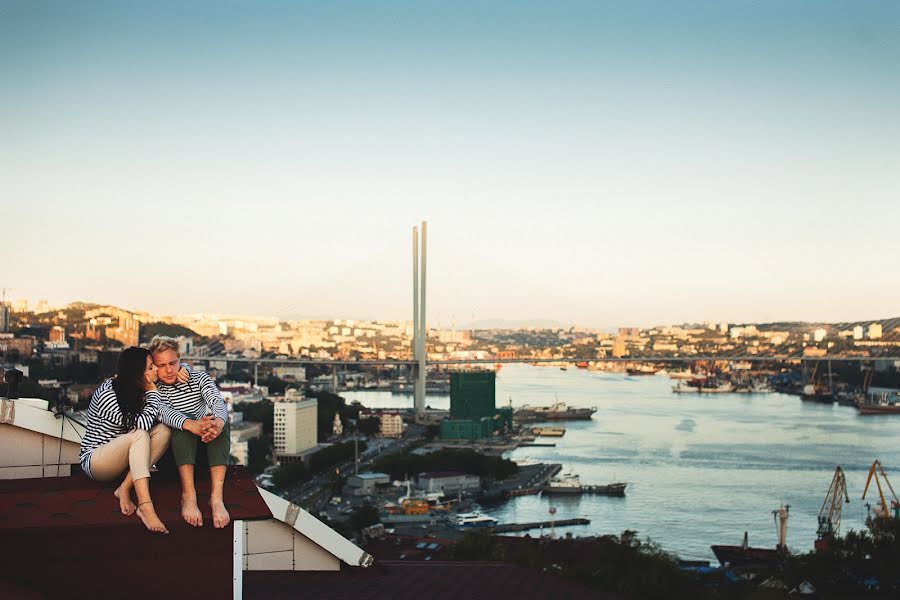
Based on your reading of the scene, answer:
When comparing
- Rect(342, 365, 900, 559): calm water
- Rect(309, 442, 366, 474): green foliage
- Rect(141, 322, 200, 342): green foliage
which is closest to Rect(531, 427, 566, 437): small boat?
Rect(342, 365, 900, 559): calm water

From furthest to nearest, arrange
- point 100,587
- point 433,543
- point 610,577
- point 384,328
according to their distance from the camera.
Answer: point 384,328 < point 433,543 < point 610,577 < point 100,587

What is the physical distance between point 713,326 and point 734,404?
→ 55.8 feet

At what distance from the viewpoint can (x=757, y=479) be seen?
1089cm

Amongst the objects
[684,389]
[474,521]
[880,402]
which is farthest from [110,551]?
[684,389]

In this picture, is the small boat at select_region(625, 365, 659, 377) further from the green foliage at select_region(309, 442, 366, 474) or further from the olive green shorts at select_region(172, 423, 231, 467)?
the olive green shorts at select_region(172, 423, 231, 467)

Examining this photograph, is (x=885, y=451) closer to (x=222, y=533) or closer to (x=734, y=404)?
(x=734, y=404)

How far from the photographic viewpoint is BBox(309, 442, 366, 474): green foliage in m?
12.9

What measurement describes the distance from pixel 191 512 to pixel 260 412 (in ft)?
54.6

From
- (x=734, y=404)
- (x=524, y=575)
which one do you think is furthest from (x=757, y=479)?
(x=734, y=404)

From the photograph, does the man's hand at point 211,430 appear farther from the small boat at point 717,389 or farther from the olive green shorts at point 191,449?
the small boat at point 717,389

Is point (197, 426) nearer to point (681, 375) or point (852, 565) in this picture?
point (852, 565)

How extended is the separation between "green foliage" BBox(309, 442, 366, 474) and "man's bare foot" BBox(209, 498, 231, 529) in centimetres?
1224

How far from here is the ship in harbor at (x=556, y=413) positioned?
2041 cm

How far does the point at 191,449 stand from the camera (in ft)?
2.54
